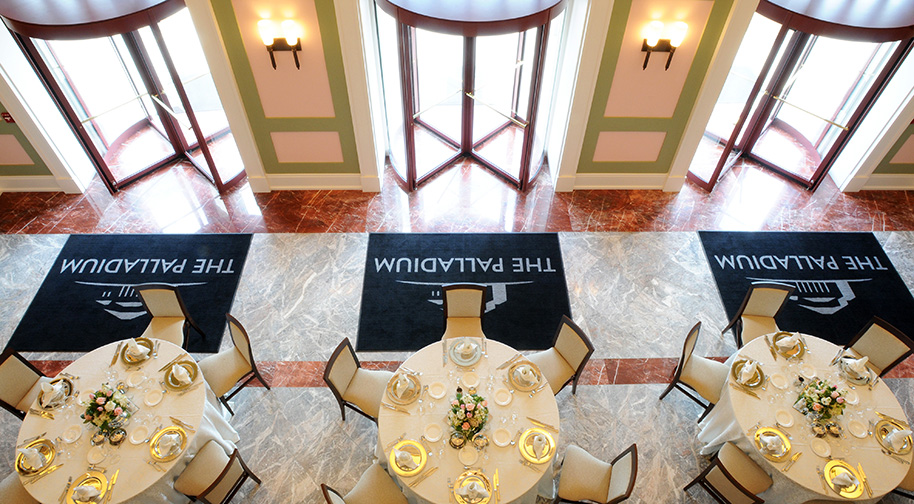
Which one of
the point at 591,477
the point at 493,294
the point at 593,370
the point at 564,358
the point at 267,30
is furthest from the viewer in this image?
the point at 493,294

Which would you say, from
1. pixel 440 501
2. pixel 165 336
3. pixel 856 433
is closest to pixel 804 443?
pixel 856 433

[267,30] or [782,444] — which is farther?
[267,30]

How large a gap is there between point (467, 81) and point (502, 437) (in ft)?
15.5

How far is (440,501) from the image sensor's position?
146 inches

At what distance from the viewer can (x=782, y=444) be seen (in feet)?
13.0

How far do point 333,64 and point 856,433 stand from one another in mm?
6291

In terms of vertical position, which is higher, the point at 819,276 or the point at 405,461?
the point at 405,461

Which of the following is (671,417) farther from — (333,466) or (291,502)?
(291,502)

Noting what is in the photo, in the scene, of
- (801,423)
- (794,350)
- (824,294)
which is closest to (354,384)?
(801,423)

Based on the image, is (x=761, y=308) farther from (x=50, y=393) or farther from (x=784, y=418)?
(x=50, y=393)

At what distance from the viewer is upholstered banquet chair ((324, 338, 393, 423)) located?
14.7 feet

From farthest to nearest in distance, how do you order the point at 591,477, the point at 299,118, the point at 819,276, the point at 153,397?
the point at 299,118 < the point at 819,276 < the point at 153,397 < the point at 591,477

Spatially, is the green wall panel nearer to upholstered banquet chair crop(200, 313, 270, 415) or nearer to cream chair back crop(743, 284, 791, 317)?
upholstered banquet chair crop(200, 313, 270, 415)

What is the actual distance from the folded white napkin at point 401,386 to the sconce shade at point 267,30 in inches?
161
